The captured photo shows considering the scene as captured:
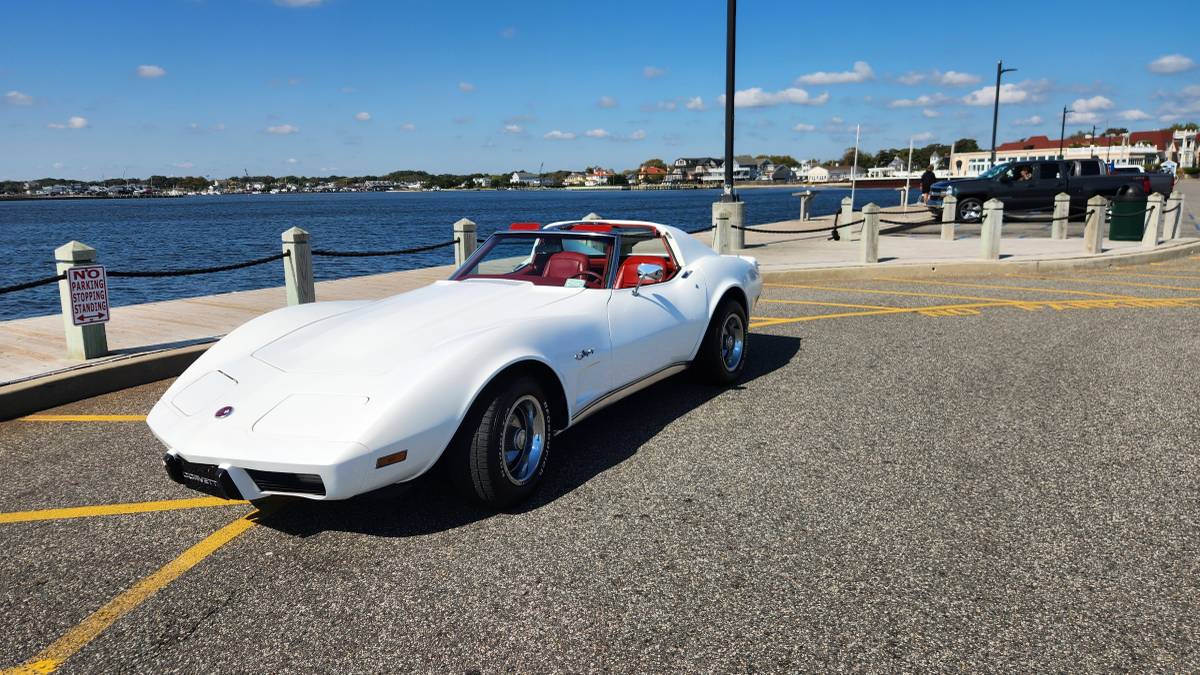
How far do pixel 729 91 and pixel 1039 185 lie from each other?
12.6 metres

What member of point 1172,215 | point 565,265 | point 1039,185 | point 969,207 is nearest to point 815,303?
point 565,265

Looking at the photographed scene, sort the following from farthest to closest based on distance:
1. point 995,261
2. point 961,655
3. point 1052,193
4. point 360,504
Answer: point 1052,193
point 995,261
point 360,504
point 961,655

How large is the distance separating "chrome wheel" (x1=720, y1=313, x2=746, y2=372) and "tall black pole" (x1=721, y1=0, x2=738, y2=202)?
33.7ft

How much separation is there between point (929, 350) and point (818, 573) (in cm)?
481

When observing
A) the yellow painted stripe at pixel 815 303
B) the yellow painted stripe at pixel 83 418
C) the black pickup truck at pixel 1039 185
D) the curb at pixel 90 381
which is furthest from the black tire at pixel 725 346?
the black pickup truck at pixel 1039 185

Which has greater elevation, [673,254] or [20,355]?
[673,254]

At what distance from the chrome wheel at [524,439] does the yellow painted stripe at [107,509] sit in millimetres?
1434

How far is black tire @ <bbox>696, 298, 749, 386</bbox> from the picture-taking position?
233 inches

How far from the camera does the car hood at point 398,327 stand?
3.74 m

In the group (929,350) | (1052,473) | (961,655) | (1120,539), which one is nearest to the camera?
(961,655)

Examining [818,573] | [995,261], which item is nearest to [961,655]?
[818,573]

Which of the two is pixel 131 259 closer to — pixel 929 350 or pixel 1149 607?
pixel 929 350

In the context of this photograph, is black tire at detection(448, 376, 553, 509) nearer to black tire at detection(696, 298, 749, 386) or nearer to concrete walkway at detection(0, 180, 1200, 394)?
black tire at detection(696, 298, 749, 386)

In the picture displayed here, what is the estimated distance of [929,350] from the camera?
7480mm
